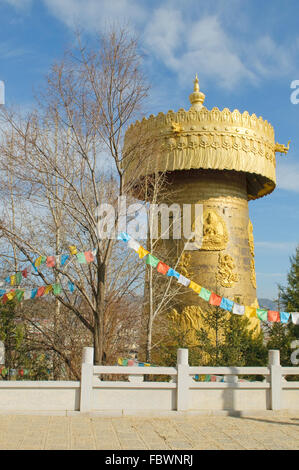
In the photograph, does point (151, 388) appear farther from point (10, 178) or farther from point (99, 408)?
point (10, 178)

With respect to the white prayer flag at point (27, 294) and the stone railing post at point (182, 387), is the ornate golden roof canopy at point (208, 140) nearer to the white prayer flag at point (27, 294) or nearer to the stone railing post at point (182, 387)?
the white prayer flag at point (27, 294)

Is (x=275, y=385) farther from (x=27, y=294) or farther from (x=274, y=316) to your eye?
(x=27, y=294)

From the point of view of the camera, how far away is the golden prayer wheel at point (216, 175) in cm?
1426

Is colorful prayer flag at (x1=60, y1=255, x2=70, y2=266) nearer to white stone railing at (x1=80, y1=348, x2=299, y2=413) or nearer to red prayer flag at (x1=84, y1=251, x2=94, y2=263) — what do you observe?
red prayer flag at (x1=84, y1=251, x2=94, y2=263)

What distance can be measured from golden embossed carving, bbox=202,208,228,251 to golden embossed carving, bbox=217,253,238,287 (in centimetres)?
36

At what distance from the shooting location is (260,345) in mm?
13422

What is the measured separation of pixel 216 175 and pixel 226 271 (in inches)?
126

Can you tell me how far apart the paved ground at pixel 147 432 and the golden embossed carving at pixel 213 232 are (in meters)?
7.13

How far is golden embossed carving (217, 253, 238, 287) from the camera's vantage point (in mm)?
14383

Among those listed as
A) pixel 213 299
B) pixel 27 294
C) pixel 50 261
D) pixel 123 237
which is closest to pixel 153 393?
pixel 213 299

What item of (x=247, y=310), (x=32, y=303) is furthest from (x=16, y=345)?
(x=247, y=310)

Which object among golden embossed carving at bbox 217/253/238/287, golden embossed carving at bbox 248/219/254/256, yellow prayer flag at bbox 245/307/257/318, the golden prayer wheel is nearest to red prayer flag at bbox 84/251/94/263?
yellow prayer flag at bbox 245/307/257/318

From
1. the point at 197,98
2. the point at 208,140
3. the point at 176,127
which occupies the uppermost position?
the point at 197,98

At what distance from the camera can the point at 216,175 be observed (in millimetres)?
15031
